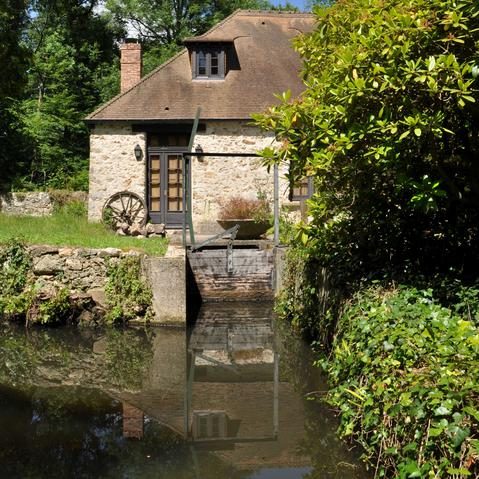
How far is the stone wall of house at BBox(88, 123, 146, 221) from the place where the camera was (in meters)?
15.4

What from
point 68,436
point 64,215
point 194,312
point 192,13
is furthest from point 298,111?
point 192,13

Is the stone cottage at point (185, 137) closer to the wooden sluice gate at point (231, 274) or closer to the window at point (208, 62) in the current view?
the window at point (208, 62)

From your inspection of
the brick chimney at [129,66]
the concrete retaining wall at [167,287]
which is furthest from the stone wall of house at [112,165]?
the concrete retaining wall at [167,287]

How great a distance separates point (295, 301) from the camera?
917cm

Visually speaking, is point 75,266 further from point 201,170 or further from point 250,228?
point 201,170

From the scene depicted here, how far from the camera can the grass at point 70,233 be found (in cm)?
1026

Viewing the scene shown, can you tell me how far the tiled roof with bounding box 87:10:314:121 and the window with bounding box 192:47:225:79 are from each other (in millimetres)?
250

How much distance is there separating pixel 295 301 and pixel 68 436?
4742 millimetres

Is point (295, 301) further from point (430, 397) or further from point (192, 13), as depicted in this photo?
point (192, 13)

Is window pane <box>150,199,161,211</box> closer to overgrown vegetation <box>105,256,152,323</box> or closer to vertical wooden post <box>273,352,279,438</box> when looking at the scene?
overgrown vegetation <box>105,256,152,323</box>

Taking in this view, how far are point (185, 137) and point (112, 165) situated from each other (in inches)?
81.4

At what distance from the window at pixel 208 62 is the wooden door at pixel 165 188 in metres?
2.56

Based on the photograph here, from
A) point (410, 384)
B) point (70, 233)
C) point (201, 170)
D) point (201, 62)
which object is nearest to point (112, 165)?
point (201, 170)

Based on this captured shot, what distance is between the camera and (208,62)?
16.3 m
